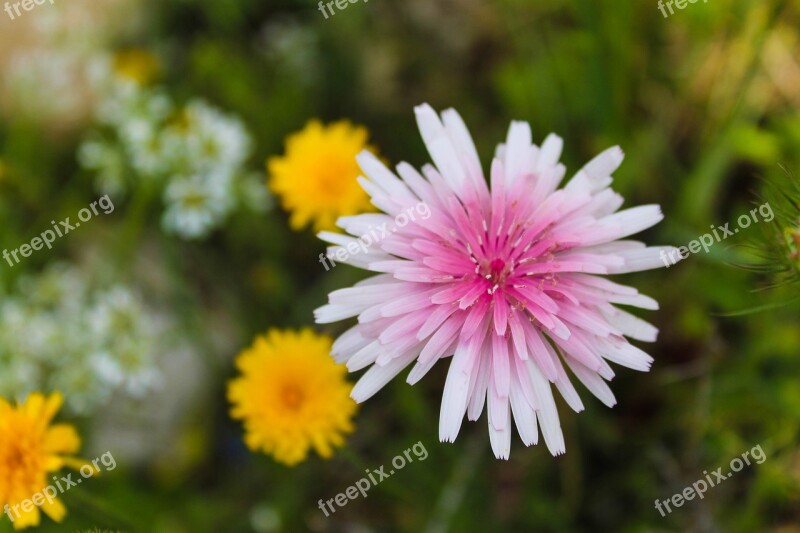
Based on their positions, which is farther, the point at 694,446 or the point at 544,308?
the point at 694,446

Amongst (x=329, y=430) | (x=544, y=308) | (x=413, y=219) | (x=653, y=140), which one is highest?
(x=653, y=140)

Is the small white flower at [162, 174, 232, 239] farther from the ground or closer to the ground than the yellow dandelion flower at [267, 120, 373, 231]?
farther from the ground

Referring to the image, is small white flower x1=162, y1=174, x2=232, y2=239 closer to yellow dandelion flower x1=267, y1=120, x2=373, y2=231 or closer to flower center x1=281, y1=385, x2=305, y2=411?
yellow dandelion flower x1=267, y1=120, x2=373, y2=231

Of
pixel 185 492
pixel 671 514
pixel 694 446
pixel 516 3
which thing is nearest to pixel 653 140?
pixel 516 3

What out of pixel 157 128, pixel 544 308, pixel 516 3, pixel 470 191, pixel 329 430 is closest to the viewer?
pixel 544 308

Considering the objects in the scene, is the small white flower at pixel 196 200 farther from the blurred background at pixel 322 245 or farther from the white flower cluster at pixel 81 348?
the white flower cluster at pixel 81 348

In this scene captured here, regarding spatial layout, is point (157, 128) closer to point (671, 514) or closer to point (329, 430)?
point (329, 430)

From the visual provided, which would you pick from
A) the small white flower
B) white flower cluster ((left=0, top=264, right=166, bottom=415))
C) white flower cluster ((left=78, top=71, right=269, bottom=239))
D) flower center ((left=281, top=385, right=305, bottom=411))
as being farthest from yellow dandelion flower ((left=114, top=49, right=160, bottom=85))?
flower center ((left=281, top=385, right=305, bottom=411))

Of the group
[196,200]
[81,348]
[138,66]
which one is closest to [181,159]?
[196,200]
